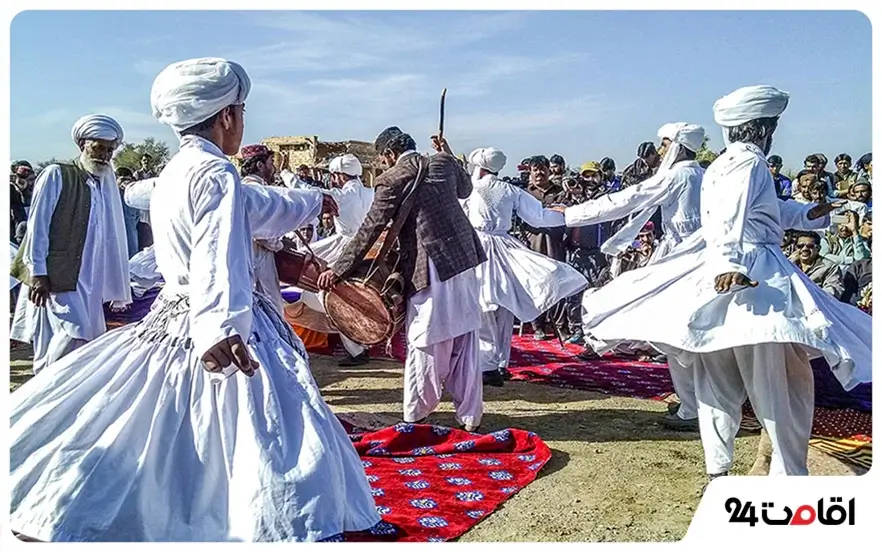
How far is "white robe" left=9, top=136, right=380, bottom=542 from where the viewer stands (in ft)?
8.89

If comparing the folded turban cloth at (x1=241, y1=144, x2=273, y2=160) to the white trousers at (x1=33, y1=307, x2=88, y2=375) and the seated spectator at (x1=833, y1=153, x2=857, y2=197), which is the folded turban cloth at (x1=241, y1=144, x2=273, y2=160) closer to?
the white trousers at (x1=33, y1=307, x2=88, y2=375)

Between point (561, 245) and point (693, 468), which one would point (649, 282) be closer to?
point (693, 468)

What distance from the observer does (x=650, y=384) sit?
646cm

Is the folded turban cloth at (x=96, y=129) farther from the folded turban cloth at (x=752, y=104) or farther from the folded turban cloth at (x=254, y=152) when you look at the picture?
the folded turban cloth at (x=752, y=104)

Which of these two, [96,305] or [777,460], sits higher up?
[96,305]

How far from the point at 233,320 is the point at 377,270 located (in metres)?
2.13

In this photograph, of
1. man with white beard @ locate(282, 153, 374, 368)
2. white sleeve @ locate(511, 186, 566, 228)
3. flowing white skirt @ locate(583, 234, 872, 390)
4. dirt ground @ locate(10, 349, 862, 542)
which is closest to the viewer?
flowing white skirt @ locate(583, 234, 872, 390)

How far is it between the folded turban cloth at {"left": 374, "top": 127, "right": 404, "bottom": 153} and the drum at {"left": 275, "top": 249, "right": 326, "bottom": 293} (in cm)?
78

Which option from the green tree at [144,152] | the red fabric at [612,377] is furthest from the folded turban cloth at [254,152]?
the red fabric at [612,377]

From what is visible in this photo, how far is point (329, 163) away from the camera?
8.16 meters

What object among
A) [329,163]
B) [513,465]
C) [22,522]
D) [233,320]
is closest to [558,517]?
[513,465]

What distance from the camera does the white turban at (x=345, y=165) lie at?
8.03 meters

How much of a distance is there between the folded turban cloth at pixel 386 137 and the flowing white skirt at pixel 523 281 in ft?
6.38

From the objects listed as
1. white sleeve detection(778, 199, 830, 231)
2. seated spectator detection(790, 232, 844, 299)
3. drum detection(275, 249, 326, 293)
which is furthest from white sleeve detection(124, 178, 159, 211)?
seated spectator detection(790, 232, 844, 299)
